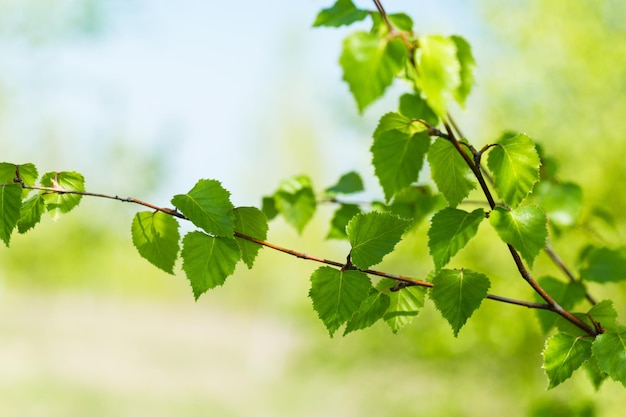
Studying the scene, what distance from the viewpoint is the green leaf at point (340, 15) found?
697 mm

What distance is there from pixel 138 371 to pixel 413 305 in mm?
16827

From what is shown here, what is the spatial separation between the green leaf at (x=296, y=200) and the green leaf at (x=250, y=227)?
40 centimetres

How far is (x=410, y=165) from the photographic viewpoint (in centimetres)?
75

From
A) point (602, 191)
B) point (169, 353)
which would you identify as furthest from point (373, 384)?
point (169, 353)

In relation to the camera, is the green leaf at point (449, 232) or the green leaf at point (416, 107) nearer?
the green leaf at point (449, 232)

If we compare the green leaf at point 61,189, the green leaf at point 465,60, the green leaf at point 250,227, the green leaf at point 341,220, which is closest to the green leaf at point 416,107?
the green leaf at point 465,60

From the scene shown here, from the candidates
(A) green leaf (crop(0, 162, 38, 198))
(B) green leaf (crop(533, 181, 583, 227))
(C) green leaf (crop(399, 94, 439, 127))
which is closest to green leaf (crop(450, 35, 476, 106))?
(C) green leaf (crop(399, 94, 439, 127))

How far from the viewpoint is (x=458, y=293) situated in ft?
2.31

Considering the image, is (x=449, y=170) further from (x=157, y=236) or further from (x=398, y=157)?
(x=157, y=236)

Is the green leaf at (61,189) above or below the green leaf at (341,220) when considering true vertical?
above

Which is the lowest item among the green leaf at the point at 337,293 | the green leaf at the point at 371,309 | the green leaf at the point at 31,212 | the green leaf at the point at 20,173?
the green leaf at the point at 371,309

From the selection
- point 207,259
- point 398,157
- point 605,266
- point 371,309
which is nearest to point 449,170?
point 398,157

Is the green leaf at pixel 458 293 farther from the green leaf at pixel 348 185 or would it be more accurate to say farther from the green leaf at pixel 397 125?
the green leaf at pixel 348 185

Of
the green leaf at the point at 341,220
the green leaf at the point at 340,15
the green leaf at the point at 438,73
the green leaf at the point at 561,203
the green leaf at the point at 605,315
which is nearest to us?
the green leaf at the point at 438,73
